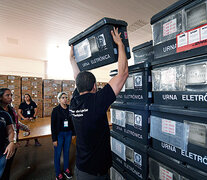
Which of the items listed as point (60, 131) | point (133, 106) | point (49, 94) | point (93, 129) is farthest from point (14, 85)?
point (133, 106)

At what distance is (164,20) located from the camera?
1.03 meters

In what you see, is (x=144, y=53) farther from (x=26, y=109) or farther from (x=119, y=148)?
(x=26, y=109)

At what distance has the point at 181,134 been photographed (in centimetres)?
91

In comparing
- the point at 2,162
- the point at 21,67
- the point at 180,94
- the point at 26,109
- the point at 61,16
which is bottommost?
the point at 2,162

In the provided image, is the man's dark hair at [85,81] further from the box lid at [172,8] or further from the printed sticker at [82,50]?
the box lid at [172,8]

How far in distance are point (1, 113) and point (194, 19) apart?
2421 millimetres

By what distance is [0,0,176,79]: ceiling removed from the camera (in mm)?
3150

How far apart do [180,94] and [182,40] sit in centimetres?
37

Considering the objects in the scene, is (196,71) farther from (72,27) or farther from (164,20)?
(72,27)

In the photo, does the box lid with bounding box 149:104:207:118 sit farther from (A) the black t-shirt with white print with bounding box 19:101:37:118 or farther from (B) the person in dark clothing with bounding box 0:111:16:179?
(A) the black t-shirt with white print with bounding box 19:101:37:118

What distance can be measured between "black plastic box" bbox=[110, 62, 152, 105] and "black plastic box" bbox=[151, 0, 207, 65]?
0.12 meters

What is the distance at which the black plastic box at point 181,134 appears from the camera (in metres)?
0.80

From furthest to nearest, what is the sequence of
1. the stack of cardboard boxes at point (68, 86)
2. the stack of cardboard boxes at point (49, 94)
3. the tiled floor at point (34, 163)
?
the stack of cardboard boxes at point (68, 86), the stack of cardboard boxes at point (49, 94), the tiled floor at point (34, 163)

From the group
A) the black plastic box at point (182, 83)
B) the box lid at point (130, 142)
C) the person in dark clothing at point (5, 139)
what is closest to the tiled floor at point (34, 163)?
the person in dark clothing at point (5, 139)
